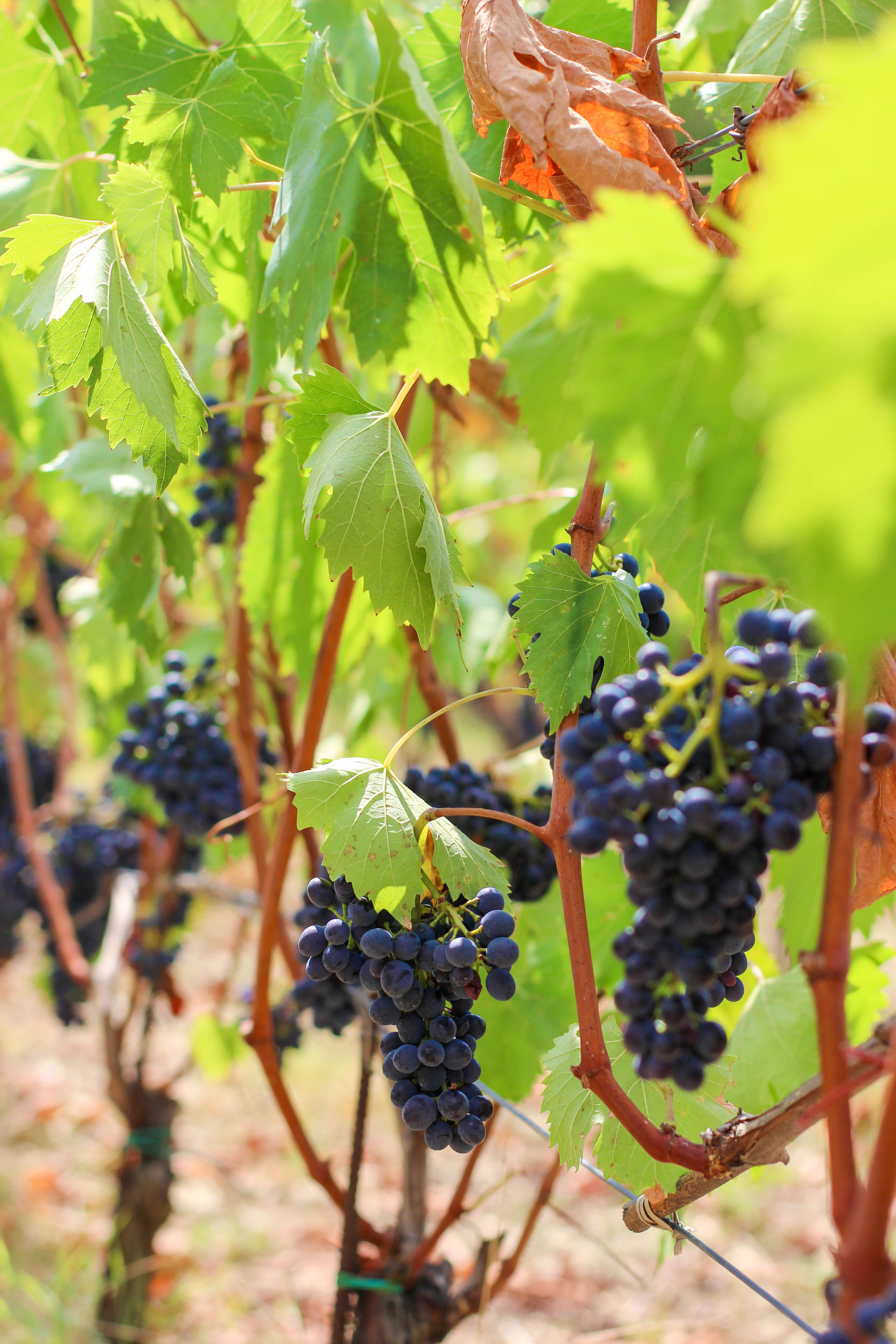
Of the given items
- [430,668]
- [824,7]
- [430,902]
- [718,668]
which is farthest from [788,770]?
[430,668]

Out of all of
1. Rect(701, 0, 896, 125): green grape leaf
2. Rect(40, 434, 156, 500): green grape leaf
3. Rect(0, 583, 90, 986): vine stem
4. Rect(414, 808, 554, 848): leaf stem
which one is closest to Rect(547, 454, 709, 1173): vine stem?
Rect(414, 808, 554, 848): leaf stem

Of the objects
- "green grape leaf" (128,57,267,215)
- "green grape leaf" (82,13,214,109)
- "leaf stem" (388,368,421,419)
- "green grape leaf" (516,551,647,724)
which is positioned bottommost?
"green grape leaf" (516,551,647,724)

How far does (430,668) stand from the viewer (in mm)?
1660

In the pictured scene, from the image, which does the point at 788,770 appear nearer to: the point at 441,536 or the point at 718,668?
the point at 718,668

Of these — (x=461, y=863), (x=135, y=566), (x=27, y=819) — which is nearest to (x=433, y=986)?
(x=461, y=863)

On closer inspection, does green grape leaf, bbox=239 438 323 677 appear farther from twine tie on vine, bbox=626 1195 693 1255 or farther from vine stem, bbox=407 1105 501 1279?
twine tie on vine, bbox=626 1195 693 1255

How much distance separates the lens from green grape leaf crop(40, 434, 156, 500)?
1443 mm

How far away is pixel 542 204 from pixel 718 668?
560mm

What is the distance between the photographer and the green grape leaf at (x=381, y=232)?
92 cm

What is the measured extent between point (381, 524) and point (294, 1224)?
297 centimetres

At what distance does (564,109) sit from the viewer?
794mm

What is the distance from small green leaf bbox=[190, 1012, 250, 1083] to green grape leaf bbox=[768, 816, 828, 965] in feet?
4.45

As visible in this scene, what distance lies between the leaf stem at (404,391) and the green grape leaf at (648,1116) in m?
0.59

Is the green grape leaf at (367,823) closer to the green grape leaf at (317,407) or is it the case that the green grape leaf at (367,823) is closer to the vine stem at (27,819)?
the green grape leaf at (317,407)
